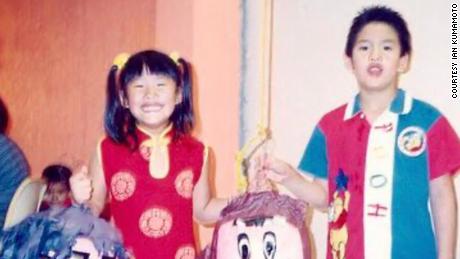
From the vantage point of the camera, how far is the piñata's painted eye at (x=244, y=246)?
3.13 ft

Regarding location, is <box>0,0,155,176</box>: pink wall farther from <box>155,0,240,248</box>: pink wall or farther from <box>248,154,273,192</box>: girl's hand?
<box>248,154,273,192</box>: girl's hand

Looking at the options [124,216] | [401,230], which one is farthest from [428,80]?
[124,216]

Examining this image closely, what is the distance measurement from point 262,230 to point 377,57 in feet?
1.19

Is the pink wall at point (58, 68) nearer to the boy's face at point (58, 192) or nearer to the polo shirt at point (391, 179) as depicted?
the boy's face at point (58, 192)

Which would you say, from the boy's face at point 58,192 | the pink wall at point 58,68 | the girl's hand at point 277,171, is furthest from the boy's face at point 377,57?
the pink wall at point 58,68

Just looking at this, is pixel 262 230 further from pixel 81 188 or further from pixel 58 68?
pixel 58 68

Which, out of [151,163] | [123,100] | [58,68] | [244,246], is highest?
[58,68]

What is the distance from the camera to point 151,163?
3.78 feet

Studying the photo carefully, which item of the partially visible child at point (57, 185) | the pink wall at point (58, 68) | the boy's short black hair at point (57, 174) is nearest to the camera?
the partially visible child at point (57, 185)

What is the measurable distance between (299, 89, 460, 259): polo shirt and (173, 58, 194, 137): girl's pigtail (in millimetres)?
268

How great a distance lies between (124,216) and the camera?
114 cm

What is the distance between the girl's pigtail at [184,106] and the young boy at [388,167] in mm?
156

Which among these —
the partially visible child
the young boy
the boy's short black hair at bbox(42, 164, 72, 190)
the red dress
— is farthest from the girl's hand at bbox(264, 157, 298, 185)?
the boy's short black hair at bbox(42, 164, 72, 190)

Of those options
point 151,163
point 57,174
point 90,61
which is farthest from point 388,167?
point 90,61
